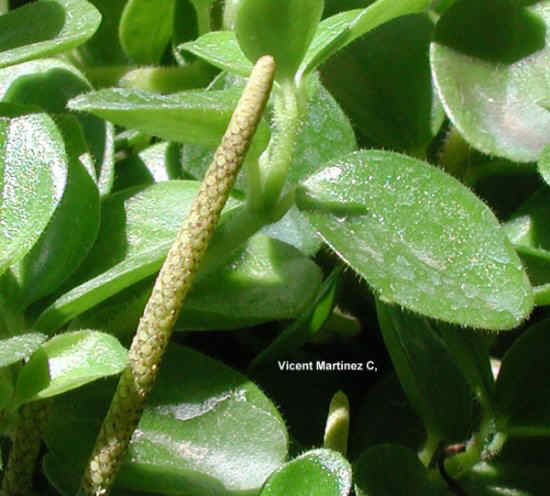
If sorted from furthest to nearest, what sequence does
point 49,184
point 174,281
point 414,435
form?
point 414,435 < point 49,184 < point 174,281

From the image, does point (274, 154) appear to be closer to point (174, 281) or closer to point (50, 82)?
point (174, 281)

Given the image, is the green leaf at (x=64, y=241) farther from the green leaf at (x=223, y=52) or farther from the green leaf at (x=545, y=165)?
the green leaf at (x=545, y=165)

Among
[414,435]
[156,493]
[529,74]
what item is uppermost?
[529,74]

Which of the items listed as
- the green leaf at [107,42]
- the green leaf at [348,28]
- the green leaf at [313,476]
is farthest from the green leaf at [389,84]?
the green leaf at [313,476]

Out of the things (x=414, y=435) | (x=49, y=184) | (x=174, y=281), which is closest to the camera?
(x=174, y=281)

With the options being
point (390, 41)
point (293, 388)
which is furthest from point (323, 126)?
point (293, 388)

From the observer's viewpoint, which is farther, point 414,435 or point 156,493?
point 414,435

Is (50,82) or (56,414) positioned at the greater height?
(50,82)
